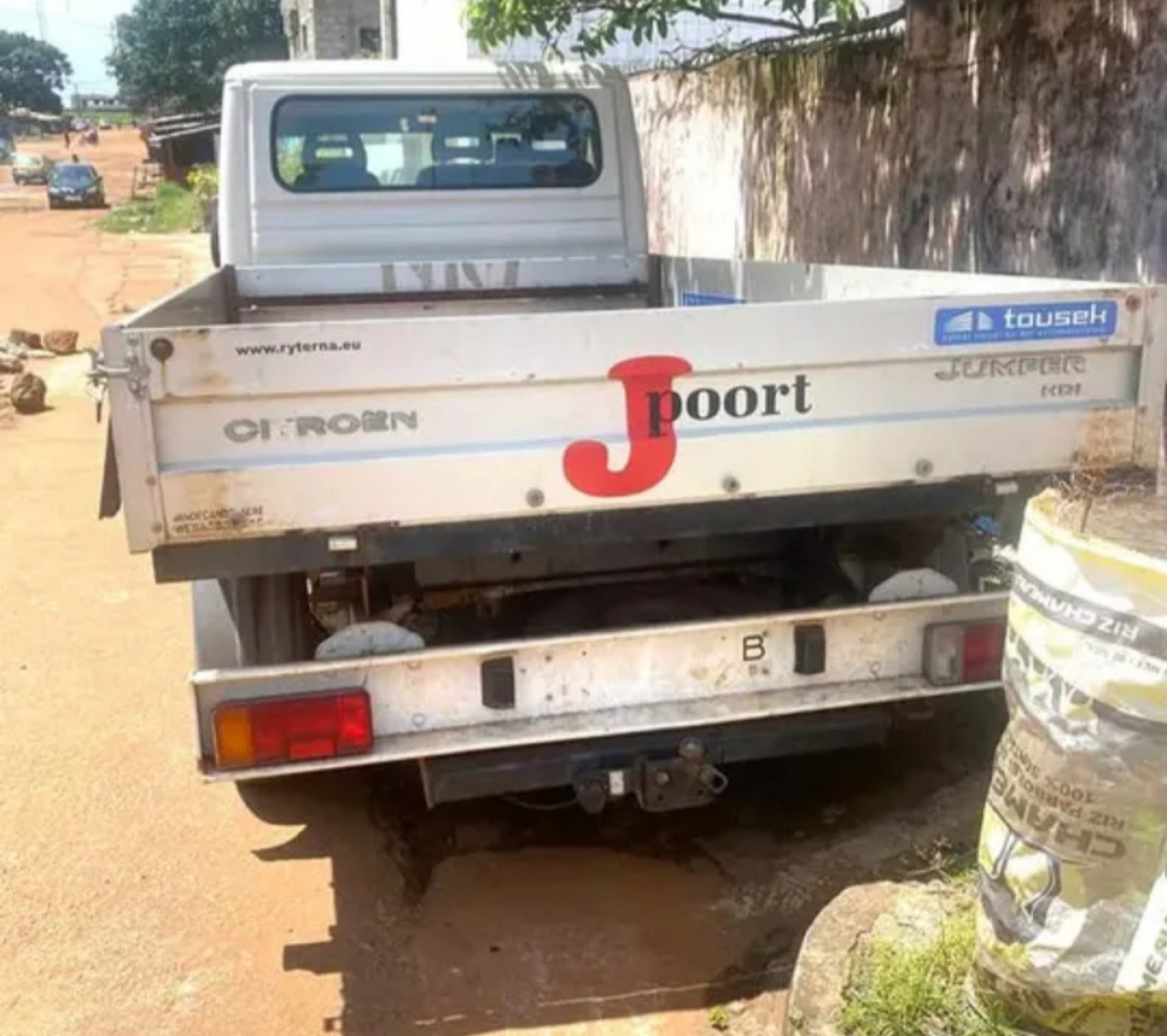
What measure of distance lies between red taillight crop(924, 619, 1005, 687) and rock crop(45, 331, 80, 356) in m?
13.1

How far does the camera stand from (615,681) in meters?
3.24

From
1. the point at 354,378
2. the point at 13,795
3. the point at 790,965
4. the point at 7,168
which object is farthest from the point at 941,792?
the point at 7,168

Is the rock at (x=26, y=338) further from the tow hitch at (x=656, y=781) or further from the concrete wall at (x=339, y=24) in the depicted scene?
the concrete wall at (x=339, y=24)

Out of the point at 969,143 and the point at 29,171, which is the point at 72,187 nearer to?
the point at 29,171

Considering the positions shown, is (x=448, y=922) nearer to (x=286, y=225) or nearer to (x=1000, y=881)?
(x=1000, y=881)

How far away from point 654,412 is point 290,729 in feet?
3.74

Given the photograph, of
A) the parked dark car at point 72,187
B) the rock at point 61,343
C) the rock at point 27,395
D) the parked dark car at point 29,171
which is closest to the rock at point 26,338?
the rock at point 61,343

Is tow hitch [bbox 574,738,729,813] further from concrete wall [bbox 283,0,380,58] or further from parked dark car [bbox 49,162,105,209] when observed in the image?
parked dark car [bbox 49,162,105,209]

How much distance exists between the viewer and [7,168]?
205 feet

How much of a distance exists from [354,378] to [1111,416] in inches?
75.9

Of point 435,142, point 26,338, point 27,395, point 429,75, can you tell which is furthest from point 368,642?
point 26,338

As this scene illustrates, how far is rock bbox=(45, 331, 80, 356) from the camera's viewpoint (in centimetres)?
1437

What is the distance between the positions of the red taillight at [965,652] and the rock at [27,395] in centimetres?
961

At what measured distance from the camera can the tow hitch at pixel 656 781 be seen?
11.0ft
